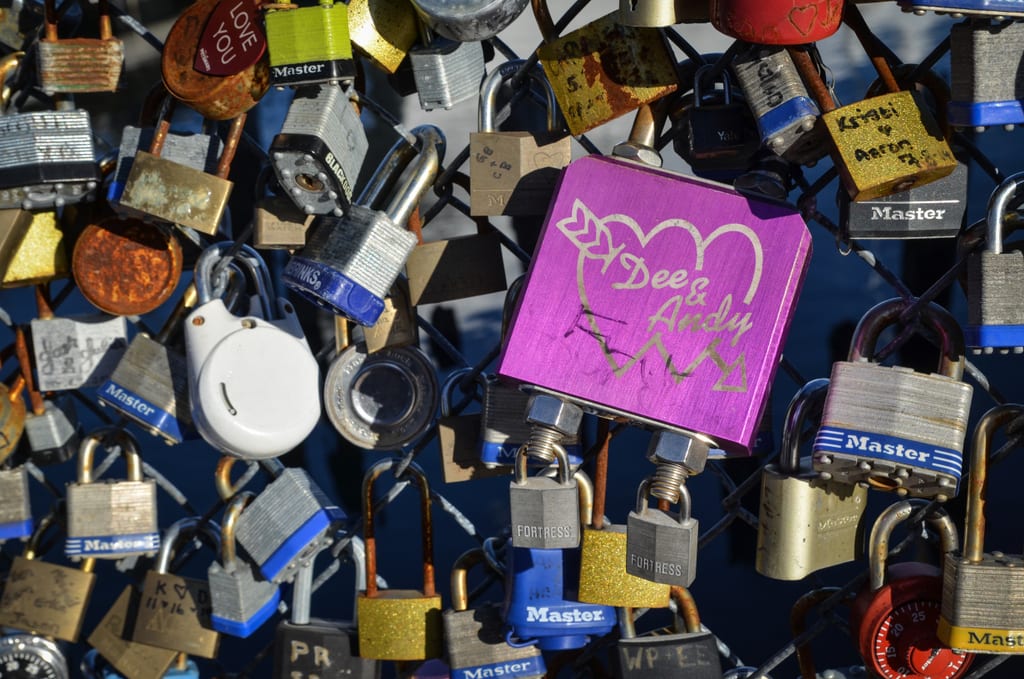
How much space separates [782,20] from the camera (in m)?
1.23

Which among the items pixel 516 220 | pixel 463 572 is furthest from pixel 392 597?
pixel 516 220

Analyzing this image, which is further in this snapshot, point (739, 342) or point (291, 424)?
point (291, 424)

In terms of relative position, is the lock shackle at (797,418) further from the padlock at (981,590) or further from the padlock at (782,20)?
the padlock at (782,20)

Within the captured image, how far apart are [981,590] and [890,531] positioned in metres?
0.13

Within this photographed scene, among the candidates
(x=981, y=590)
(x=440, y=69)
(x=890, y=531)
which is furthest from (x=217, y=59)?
(x=981, y=590)

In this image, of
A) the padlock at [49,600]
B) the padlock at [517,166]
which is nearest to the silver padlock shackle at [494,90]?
the padlock at [517,166]

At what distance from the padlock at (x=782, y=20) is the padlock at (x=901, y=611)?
1.85 ft

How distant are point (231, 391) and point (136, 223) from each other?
302mm

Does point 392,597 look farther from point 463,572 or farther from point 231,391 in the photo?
point 231,391

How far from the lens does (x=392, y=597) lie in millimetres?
1665

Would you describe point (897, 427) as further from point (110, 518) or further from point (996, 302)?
point (110, 518)

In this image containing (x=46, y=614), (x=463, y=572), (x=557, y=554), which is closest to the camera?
(x=557, y=554)

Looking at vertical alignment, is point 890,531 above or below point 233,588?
above

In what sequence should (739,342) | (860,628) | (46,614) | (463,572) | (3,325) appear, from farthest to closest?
1. (3,325)
2. (46,614)
3. (463,572)
4. (860,628)
5. (739,342)
